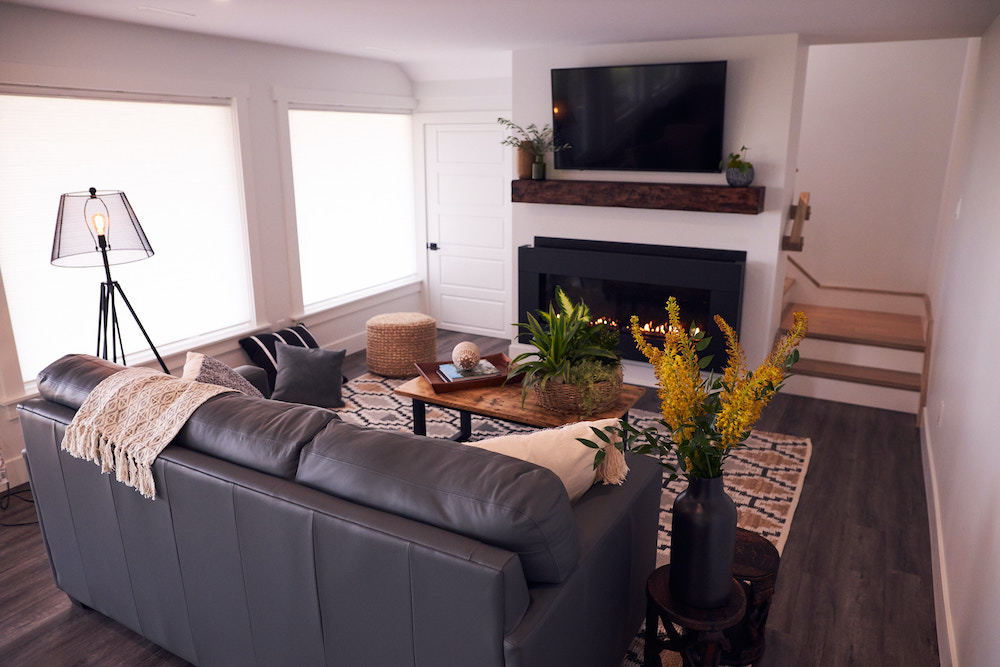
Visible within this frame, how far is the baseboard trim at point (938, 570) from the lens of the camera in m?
2.32

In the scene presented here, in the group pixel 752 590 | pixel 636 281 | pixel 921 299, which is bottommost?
pixel 752 590

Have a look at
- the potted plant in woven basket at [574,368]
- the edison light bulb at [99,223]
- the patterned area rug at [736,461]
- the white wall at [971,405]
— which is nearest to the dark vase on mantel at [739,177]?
the white wall at [971,405]

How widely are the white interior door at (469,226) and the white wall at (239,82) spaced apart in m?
0.43

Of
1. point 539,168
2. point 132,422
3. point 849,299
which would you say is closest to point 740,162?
point 539,168

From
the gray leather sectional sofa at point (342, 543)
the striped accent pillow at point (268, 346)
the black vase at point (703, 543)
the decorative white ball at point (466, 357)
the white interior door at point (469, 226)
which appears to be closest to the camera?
the gray leather sectional sofa at point (342, 543)

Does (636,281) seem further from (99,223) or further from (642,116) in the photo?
(99,223)

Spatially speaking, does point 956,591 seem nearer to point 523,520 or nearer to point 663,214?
point 523,520

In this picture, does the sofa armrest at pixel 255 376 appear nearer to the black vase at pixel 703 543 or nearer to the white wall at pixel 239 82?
the white wall at pixel 239 82

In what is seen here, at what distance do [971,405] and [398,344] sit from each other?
142 inches

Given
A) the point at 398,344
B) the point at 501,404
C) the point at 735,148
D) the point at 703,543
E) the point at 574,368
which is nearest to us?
the point at 703,543

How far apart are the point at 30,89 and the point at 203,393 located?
7.97ft

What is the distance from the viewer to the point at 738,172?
4402mm

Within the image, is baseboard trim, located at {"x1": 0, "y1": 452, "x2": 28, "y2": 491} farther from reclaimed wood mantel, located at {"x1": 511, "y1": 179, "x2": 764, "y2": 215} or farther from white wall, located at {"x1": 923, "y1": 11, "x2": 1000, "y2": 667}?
white wall, located at {"x1": 923, "y1": 11, "x2": 1000, "y2": 667}

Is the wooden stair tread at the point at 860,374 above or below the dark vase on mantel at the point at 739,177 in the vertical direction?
below
